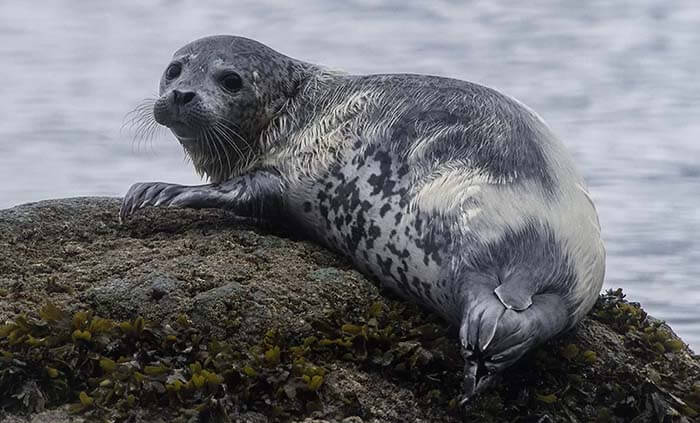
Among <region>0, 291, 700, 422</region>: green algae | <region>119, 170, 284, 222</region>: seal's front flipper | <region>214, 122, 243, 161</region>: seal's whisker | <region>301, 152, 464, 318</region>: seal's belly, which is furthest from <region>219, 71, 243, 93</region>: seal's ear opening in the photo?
<region>0, 291, 700, 422</region>: green algae

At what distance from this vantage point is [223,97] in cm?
721

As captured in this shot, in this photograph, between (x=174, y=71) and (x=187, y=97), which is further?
(x=174, y=71)

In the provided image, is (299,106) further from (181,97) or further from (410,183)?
(410,183)

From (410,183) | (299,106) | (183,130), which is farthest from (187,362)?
(299,106)

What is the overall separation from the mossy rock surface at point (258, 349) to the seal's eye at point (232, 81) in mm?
756

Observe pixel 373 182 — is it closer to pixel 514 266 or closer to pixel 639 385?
pixel 514 266

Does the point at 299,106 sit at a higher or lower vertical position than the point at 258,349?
higher

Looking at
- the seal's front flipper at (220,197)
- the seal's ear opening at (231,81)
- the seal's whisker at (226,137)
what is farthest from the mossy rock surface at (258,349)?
the seal's ear opening at (231,81)

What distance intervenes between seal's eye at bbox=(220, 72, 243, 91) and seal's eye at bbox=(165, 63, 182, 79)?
0.23 m

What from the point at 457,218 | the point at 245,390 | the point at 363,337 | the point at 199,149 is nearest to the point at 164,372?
the point at 245,390

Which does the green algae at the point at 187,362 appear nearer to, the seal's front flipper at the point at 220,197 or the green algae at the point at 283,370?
the green algae at the point at 283,370

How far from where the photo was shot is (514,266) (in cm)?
595

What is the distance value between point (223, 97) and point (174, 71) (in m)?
0.31

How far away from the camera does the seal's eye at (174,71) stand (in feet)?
24.0
